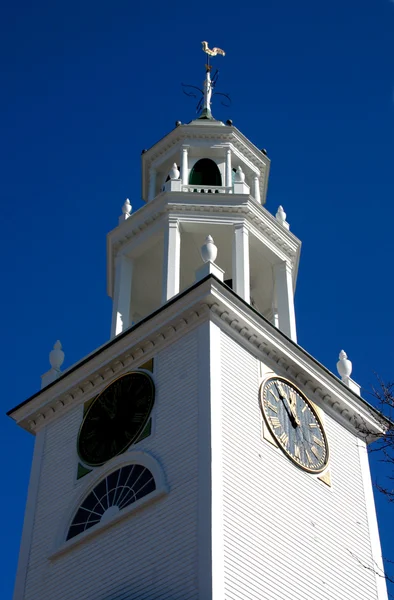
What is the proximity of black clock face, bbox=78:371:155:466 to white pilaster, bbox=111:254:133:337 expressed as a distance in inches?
127

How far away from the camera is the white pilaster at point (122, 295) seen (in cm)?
3091

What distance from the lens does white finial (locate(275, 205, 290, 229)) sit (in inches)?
1292

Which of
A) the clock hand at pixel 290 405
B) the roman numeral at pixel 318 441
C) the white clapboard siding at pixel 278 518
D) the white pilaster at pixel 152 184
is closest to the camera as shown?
the white clapboard siding at pixel 278 518

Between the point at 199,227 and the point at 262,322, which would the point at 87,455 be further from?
the point at 199,227

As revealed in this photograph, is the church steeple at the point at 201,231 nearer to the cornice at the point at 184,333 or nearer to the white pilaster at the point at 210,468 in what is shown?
the cornice at the point at 184,333

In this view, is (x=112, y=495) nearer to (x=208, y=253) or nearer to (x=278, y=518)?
(x=278, y=518)

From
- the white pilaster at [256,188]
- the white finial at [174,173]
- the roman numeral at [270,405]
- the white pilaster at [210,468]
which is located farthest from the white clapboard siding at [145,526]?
the white pilaster at [256,188]

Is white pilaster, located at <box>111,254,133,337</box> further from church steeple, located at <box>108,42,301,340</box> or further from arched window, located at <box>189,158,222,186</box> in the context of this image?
arched window, located at <box>189,158,222,186</box>

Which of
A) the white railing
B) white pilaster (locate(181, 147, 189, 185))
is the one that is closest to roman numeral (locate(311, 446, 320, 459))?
the white railing

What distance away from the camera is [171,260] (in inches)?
1190

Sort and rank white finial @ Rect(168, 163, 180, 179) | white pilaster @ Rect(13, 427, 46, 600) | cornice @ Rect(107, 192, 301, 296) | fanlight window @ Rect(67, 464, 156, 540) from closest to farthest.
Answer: fanlight window @ Rect(67, 464, 156, 540)
white pilaster @ Rect(13, 427, 46, 600)
cornice @ Rect(107, 192, 301, 296)
white finial @ Rect(168, 163, 180, 179)

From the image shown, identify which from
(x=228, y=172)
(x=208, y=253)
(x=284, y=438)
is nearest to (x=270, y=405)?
(x=284, y=438)

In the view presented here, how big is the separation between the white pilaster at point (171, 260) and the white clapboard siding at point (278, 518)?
327 centimetres

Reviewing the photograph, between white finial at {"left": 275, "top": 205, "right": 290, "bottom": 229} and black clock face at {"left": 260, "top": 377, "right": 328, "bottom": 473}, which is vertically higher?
white finial at {"left": 275, "top": 205, "right": 290, "bottom": 229}
